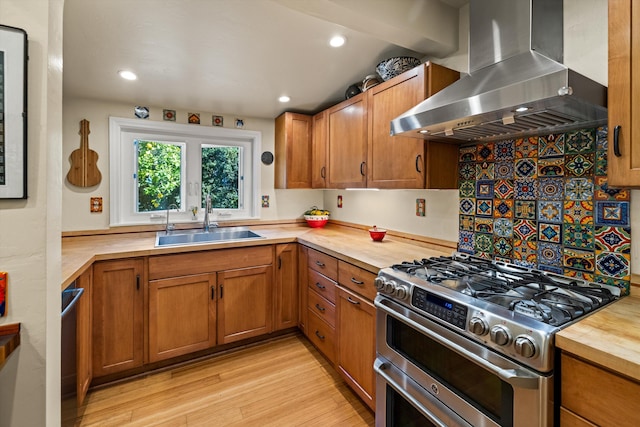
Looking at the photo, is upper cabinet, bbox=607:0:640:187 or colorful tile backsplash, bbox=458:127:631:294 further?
colorful tile backsplash, bbox=458:127:631:294

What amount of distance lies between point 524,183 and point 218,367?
7.61 feet

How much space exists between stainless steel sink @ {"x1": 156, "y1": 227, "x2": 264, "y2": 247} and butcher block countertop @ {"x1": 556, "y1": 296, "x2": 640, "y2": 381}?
207 centimetres

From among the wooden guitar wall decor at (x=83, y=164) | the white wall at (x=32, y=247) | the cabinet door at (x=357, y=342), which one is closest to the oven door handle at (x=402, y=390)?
the cabinet door at (x=357, y=342)

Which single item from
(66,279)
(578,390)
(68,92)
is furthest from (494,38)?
(68,92)

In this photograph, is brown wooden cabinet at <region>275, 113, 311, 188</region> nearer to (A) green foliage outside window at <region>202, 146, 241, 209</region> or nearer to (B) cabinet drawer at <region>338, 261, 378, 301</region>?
(A) green foliage outside window at <region>202, 146, 241, 209</region>

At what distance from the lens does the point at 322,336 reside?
2230 millimetres

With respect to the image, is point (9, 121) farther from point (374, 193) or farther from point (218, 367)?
point (374, 193)

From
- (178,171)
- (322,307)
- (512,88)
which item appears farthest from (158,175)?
(512,88)

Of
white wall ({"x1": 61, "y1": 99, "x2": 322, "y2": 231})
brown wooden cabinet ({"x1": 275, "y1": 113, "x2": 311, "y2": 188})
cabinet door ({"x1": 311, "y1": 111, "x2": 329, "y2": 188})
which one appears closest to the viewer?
white wall ({"x1": 61, "y1": 99, "x2": 322, "y2": 231})

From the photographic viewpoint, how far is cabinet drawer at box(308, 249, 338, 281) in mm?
2037

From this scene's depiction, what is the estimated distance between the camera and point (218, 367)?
2.21m

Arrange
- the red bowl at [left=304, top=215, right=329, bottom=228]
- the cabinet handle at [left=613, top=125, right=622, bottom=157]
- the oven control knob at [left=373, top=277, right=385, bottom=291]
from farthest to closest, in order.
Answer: the red bowl at [left=304, top=215, right=329, bottom=228]
the oven control knob at [left=373, top=277, right=385, bottom=291]
the cabinet handle at [left=613, top=125, right=622, bottom=157]

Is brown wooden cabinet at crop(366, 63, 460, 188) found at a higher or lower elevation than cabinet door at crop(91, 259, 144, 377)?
higher

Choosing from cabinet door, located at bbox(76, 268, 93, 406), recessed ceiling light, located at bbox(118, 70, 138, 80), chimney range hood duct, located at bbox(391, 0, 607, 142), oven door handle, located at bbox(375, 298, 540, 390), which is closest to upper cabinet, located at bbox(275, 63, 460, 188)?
chimney range hood duct, located at bbox(391, 0, 607, 142)
